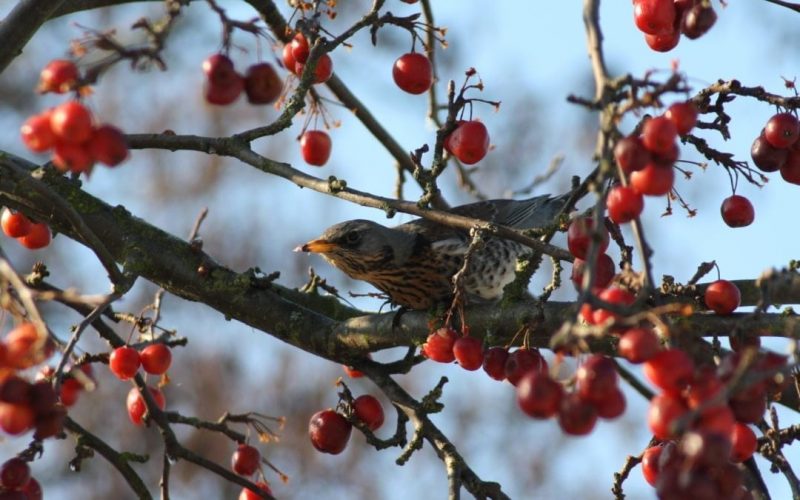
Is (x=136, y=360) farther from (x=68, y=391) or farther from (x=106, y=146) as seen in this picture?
(x=106, y=146)

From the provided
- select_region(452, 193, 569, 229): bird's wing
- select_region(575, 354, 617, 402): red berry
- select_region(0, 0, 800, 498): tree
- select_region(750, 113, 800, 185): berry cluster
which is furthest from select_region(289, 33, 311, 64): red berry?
select_region(452, 193, 569, 229): bird's wing

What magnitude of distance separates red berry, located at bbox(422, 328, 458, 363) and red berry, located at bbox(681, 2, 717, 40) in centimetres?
91

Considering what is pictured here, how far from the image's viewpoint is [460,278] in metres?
2.44

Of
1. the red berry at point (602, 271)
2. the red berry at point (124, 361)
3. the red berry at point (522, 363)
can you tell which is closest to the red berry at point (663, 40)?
the red berry at point (602, 271)

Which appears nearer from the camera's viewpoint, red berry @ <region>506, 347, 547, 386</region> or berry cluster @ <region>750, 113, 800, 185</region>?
red berry @ <region>506, 347, 547, 386</region>

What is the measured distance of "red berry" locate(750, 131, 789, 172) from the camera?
2.53 m

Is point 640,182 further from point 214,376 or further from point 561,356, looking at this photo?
point 214,376

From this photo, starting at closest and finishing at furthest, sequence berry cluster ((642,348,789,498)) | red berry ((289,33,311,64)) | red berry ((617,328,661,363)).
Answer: berry cluster ((642,348,789,498))
red berry ((617,328,661,363))
red berry ((289,33,311,64))

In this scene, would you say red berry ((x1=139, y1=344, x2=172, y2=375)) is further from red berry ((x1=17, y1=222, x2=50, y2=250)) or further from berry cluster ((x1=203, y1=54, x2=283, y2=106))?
berry cluster ((x1=203, y1=54, x2=283, y2=106))

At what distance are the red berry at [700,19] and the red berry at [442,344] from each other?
912 millimetres

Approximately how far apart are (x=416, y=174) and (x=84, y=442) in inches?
41.4

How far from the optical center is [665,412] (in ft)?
5.17

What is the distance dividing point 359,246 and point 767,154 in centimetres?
180

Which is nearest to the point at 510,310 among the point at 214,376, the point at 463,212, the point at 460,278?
the point at 460,278
